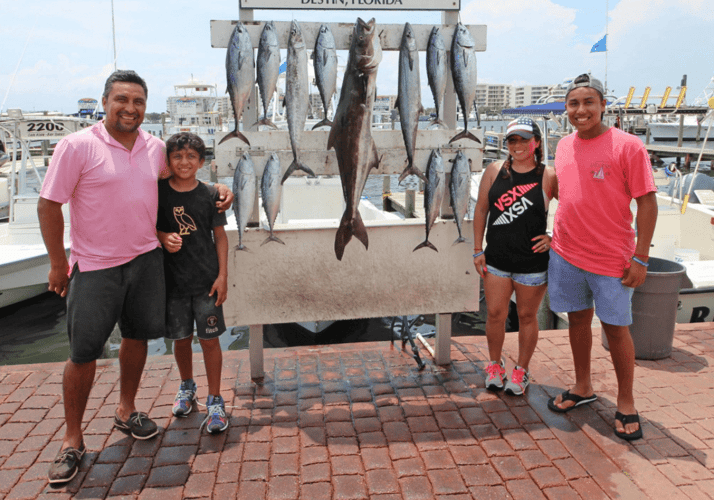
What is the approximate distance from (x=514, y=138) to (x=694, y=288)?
441 centimetres

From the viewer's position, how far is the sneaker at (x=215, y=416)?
11.2ft

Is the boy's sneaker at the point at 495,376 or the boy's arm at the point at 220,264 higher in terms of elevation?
the boy's arm at the point at 220,264

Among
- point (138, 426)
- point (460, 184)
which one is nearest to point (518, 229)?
point (460, 184)

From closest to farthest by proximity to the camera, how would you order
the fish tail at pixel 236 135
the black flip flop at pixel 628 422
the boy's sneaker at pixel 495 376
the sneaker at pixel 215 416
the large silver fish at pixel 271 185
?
the black flip flop at pixel 628 422, the sneaker at pixel 215 416, the fish tail at pixel 236 135, the large silver fish at pixel 271 185, the boy's sneaker at pixel 495 376

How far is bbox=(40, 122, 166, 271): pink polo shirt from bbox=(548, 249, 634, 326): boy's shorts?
8.38 ft

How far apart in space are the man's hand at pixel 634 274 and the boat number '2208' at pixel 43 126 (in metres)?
9.38

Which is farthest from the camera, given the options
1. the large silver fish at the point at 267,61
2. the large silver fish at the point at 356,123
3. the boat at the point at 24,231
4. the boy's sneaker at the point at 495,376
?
the boat at the point at 24,231

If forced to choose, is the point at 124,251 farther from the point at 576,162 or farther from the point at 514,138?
the point at 576,162

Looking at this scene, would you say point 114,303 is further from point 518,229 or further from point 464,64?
point 464,64

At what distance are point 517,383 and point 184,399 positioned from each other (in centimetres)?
232

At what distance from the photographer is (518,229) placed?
3.64 meters

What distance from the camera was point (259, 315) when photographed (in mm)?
4039

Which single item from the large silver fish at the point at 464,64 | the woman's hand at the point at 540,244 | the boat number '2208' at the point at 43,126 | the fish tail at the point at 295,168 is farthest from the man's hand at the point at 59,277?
the boat number '2208' at the point at 43,126

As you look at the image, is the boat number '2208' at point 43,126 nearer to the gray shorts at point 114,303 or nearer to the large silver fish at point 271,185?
the large silver fish at point 271,185
